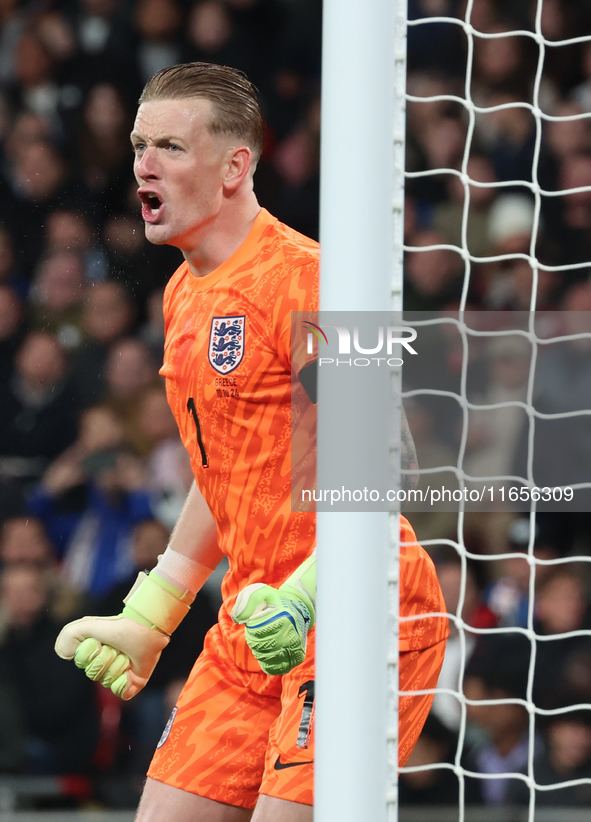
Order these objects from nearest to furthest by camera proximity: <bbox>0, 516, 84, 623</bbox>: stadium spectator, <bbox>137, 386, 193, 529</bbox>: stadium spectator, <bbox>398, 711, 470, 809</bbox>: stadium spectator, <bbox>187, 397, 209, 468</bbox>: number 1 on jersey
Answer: <bbox>187, 397, 209, 468</bbox>: number 1 on jersey < <bbox>398, 711, 470, 809</bbox>: stadium spectator < <bbox>0, 516, 84, 623</bbox>: stadium spectator < <bbox>137, 386, 193, 529</bbox>: stadium spectator

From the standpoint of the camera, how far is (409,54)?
381cm

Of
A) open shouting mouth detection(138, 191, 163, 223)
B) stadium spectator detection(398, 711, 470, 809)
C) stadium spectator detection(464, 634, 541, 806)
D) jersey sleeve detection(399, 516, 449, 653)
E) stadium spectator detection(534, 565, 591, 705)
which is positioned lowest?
stadium spectator detection(398, 711, 470, 809)

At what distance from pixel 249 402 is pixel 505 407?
154cm

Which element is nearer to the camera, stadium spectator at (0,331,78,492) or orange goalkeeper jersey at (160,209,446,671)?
orange goalkeeper jersey at (160,209,446,671)

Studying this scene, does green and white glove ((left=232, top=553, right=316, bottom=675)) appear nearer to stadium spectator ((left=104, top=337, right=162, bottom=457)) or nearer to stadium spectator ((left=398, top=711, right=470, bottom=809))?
stadium spectator ((left=398, top=711, right=470, bottom=809))

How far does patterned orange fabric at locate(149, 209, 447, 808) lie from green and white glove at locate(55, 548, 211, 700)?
110mm

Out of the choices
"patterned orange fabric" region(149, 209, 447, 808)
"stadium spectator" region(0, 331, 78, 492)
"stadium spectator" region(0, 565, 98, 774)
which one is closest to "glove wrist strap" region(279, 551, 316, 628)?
"patterned orange fabric" region(149, 209, 447, 808)

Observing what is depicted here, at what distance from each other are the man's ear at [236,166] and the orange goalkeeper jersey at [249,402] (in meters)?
0.11

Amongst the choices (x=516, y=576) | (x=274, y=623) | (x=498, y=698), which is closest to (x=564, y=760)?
(x=498, y=698)

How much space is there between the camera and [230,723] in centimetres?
175

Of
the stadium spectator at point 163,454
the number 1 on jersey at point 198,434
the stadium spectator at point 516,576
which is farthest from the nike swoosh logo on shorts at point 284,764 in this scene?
the stadium spectator at point 163,454

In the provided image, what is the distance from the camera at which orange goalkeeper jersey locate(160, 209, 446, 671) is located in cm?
167

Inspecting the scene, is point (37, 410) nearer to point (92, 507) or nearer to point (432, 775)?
point (92, 507)

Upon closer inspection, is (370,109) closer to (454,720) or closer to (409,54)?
(454,720)
